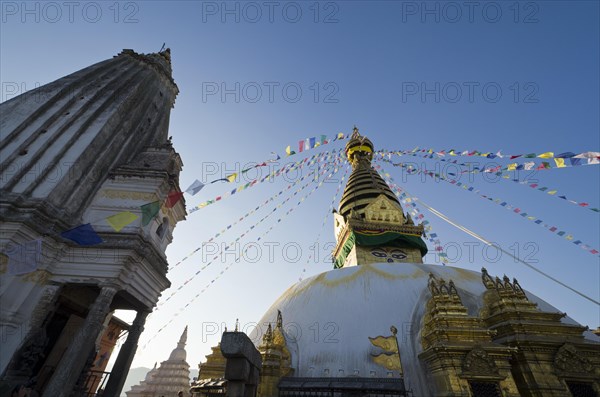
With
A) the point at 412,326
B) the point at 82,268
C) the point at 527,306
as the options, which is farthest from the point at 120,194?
the point at 527,306

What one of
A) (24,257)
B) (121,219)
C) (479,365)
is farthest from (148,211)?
(479,365)

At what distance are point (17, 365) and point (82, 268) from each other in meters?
2.77

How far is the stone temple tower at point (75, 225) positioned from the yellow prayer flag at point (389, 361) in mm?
7964

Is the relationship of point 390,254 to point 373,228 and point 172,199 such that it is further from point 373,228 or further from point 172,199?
point 172,199

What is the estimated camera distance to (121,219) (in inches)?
427

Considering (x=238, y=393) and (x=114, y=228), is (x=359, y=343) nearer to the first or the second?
(x=238, y=393)

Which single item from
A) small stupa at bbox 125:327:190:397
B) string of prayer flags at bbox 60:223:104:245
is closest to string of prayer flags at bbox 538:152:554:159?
string of prayer flags at bbox 60:223:104:245

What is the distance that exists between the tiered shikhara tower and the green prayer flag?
18.4ft

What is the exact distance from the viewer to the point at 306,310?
1211cm

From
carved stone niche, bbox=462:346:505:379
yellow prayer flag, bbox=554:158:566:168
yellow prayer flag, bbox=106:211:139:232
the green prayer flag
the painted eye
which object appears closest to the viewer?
carved stone niche, bbox=462:346:505:379

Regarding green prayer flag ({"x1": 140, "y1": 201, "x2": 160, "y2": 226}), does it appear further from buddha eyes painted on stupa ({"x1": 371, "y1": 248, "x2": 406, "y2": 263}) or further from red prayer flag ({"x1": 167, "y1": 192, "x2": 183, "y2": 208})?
buddha eyes painted on stupa ({"x1": 371, "y1": 248, "x2": 406, "y2": 263})

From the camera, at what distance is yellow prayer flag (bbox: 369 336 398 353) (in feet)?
32.6

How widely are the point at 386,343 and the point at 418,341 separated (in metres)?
1.05

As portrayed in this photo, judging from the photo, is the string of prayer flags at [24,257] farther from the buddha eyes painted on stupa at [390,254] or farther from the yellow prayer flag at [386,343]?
the buddha eyes painted on stupa at [390,254]
